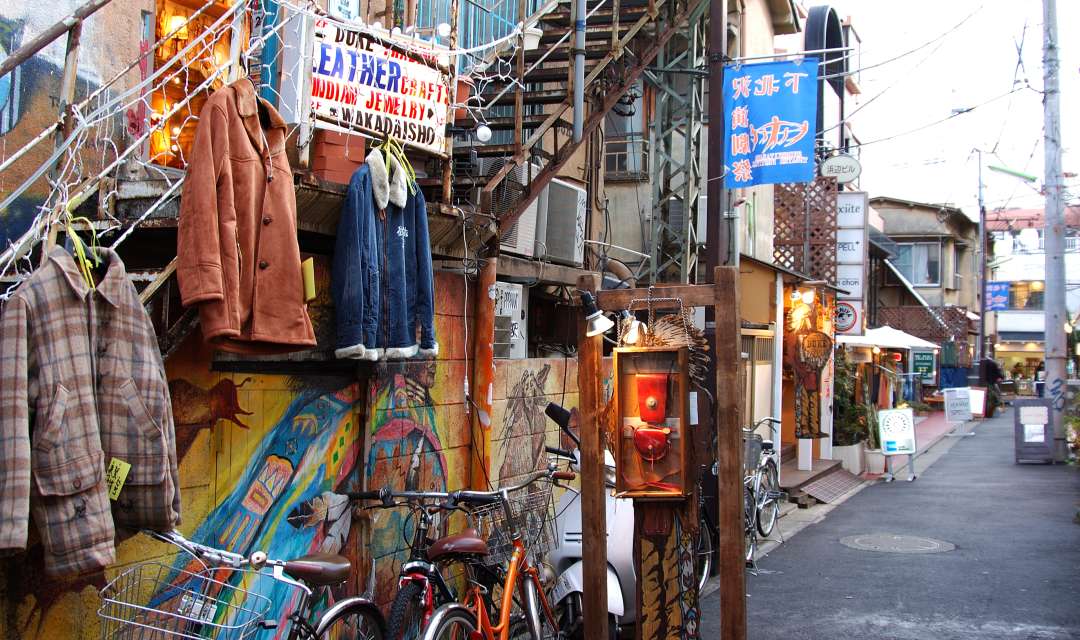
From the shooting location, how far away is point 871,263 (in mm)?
40312

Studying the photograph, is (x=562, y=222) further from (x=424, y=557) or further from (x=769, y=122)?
(x=424, y=557)

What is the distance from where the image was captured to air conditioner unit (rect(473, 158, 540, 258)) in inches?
342

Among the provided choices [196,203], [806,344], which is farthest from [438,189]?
[806,344]

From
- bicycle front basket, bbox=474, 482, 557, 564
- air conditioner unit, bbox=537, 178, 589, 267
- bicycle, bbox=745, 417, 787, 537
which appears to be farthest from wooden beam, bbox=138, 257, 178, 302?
bicycle, bbox=745, 417, 787, 537

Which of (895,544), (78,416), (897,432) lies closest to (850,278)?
(897,432)

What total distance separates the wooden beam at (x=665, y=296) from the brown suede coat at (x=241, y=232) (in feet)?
7.28

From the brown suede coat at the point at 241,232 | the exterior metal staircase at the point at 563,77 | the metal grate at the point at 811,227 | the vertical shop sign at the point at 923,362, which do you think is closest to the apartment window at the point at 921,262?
the vertical shop sign at the point at 923,362

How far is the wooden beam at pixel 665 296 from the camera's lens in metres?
6.22

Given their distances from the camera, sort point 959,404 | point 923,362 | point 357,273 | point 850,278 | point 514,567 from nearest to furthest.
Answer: point 357,273 < point 514,567 < point 850,278 < point 959,404 < point 923,362

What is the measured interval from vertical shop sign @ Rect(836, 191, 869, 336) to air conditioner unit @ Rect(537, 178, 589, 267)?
407 inches

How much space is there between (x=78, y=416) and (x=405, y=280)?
2631mm

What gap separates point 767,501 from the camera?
12.0 metres

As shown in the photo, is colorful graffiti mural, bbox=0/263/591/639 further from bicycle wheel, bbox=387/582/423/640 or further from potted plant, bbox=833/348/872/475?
potted plant, bbox=833/348/872/475

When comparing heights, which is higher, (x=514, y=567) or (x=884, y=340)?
(x=884, y=340)
